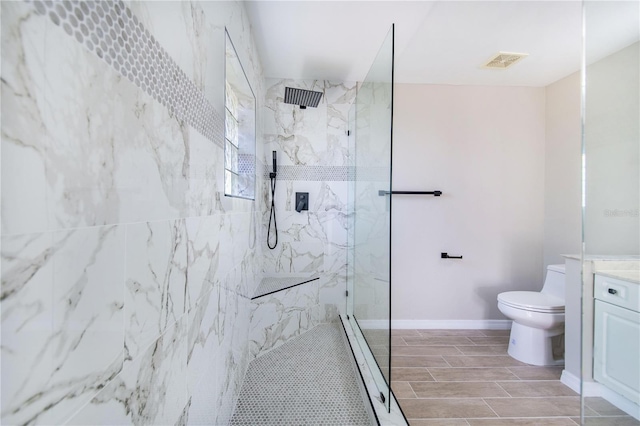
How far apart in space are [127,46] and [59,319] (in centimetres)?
55

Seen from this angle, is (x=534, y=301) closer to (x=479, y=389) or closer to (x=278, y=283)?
(x=479, y=389)

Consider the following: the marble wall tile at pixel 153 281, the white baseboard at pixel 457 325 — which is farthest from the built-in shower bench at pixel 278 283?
the marble wall tile at pixel 153 281

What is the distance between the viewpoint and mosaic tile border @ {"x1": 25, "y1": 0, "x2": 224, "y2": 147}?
19.0 inches

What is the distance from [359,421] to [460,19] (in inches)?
99.4

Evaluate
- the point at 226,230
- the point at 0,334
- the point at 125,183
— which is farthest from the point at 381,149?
the point at 0,334

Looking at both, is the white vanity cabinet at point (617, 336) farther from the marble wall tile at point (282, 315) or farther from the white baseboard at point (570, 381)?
the marble wall tile at point (282, 315)

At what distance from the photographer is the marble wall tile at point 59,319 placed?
15.2 inches

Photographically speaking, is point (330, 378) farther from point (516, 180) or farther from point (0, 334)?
point (516, 180)

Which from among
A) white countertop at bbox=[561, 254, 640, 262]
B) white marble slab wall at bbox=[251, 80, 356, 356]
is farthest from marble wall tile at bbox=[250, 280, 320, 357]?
white countertop at bbox=[561, 254, 640, 262]

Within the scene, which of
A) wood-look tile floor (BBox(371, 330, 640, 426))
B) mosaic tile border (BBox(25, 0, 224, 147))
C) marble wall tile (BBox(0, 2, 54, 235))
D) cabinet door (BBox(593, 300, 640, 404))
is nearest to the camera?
marble wall tile (BBox(0, 2, 54, 235))

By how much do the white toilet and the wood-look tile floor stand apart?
0.10m

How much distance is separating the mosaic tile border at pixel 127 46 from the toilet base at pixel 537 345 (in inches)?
109

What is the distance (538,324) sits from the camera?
2205 millimetres

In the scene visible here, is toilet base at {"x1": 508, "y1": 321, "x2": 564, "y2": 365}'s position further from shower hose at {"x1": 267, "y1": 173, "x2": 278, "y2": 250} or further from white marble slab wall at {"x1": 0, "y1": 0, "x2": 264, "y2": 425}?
white marble slab wall at {"x1": 0, "y1": 0, "x2": 264, "y2": 425}
